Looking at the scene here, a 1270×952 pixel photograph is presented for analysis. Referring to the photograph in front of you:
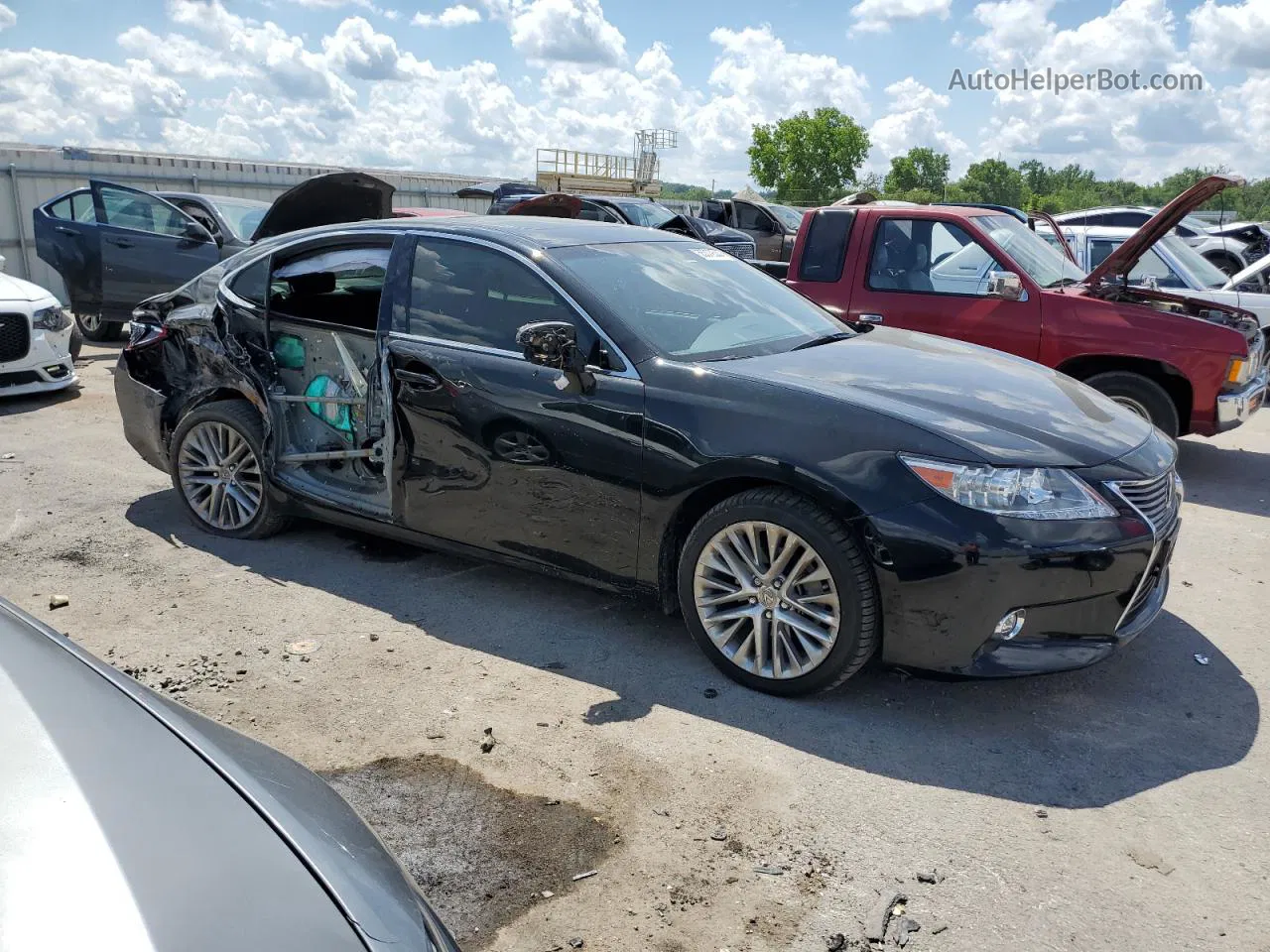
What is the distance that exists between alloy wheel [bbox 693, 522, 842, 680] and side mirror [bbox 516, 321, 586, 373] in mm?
885

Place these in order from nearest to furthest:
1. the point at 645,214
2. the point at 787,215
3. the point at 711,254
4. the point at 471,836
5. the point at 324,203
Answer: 1. the point at 471,836
2. the point at 711,254
3. the point at 324,203
4. the point at 645,214
5. the point at 787,215

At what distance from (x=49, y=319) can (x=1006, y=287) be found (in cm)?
783

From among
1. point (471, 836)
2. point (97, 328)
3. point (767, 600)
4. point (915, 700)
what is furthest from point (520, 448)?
point (97, 328)

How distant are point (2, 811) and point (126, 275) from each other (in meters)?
11.2

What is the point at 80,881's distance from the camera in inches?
57.9

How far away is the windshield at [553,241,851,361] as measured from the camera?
431cm

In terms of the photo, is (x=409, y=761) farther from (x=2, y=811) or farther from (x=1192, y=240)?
(x=1192, y=240)

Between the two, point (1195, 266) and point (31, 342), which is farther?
point (1195, 266)

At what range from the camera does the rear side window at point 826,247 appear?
779 centimetres

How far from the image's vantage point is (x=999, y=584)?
350 centimetres

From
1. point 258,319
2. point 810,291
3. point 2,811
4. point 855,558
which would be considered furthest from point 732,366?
point 810,291

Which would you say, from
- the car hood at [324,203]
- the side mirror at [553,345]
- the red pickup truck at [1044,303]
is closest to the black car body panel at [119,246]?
the car hood at [324,203]

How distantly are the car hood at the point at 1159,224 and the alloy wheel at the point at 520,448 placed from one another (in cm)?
472

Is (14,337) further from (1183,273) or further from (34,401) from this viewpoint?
(1183,273)
